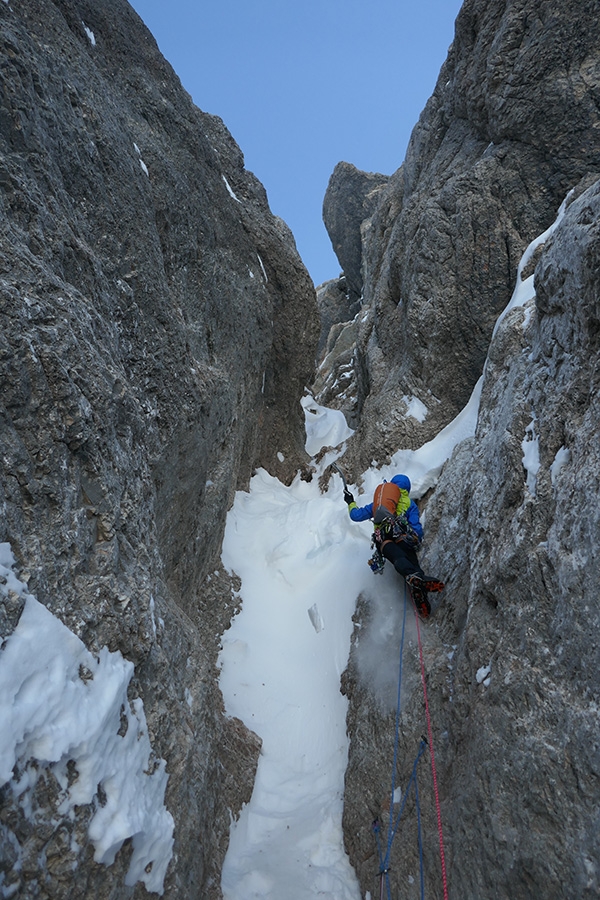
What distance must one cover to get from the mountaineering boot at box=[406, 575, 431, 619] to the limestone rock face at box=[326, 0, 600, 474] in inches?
229

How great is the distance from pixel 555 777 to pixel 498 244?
37.9 ft

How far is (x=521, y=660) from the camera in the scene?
4.95 m

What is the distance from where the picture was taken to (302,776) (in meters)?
7.25

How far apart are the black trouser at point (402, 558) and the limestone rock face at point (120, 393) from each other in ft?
11.2

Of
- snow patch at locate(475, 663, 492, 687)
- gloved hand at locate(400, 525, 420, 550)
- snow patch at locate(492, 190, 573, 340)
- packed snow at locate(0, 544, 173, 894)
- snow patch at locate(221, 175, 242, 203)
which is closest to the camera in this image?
packed snow at locate(0, 544, 173, 894)

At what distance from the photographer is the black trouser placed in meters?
8.00

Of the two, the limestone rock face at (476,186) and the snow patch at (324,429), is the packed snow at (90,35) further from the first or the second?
the snow patch at (324,429)

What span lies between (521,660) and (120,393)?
212 inches

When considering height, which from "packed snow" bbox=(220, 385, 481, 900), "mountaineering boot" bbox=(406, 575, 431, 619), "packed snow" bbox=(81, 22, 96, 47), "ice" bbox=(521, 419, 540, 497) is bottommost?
"packed snow" bbox=(220, 385, 481, 900)

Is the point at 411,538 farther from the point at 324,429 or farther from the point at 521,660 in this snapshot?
the point at 324,429

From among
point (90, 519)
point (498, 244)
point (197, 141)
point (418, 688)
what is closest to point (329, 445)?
point (498, 244)

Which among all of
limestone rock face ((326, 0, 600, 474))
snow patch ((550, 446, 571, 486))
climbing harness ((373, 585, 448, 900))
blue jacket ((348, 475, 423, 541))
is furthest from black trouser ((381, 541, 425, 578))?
limestone rock face ((326, 0, 600, 474))

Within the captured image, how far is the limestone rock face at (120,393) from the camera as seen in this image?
434 cm

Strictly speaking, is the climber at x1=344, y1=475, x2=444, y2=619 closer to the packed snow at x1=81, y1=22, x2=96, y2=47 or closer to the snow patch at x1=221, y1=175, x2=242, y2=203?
the snow patch at x1=221, y1=175, x2=242, y2=203
